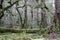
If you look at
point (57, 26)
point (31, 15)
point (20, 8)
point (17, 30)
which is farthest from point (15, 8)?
point (57, 26)

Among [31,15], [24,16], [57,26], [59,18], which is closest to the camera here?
[57,26]

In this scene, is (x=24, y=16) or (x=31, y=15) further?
(x=31, y=15)

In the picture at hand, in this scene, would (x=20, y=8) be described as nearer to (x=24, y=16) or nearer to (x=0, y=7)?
(x=24, y=16)

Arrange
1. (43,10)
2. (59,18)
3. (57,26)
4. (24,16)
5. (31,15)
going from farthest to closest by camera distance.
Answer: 1. (31,15)
2. (24,16)
3. (43,10)
4. (59,18)
5. (57,26)

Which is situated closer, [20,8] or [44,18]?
[44,18]

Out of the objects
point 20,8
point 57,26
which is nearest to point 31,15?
point 20,8

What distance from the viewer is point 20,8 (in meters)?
12.7

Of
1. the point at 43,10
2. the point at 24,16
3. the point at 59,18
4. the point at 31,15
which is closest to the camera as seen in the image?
the point at 59,18

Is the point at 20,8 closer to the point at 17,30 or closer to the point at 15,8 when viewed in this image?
the point at 15,8

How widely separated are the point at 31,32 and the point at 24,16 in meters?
2.42

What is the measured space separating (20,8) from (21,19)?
1034 millimetres

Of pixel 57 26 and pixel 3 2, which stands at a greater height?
pixel 3 2

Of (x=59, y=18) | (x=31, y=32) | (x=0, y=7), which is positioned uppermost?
(x=0, y=7)

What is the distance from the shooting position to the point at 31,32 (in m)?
9.88
